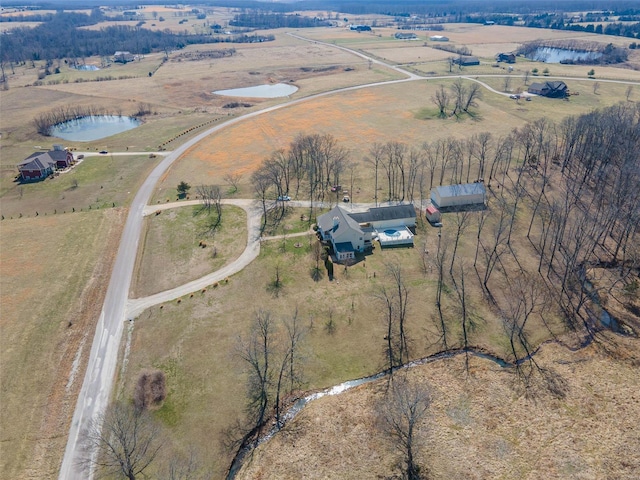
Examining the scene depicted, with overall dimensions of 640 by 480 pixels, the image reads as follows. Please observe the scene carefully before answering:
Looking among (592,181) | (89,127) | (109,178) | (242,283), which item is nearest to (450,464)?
(242,283)

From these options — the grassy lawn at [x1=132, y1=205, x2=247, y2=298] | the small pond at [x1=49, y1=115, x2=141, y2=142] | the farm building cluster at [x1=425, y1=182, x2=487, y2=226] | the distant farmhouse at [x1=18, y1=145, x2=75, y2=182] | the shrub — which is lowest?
the shrub

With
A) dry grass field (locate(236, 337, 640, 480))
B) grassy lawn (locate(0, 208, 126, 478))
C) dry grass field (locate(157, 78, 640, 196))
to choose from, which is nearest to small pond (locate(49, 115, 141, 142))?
dry grass field (locate(157, 78, 640, 196))

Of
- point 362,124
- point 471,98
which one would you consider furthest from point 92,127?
point 471,98

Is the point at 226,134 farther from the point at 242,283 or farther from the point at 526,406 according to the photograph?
the point at 526,406

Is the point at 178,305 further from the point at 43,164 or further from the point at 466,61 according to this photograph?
the point at 466,61

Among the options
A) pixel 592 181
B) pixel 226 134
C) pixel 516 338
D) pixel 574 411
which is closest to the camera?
pixel 574 411

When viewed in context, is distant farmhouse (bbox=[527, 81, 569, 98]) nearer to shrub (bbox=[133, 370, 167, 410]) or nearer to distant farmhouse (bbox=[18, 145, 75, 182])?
distant farmhouse (bbox=[18, 145, 75, 182])
